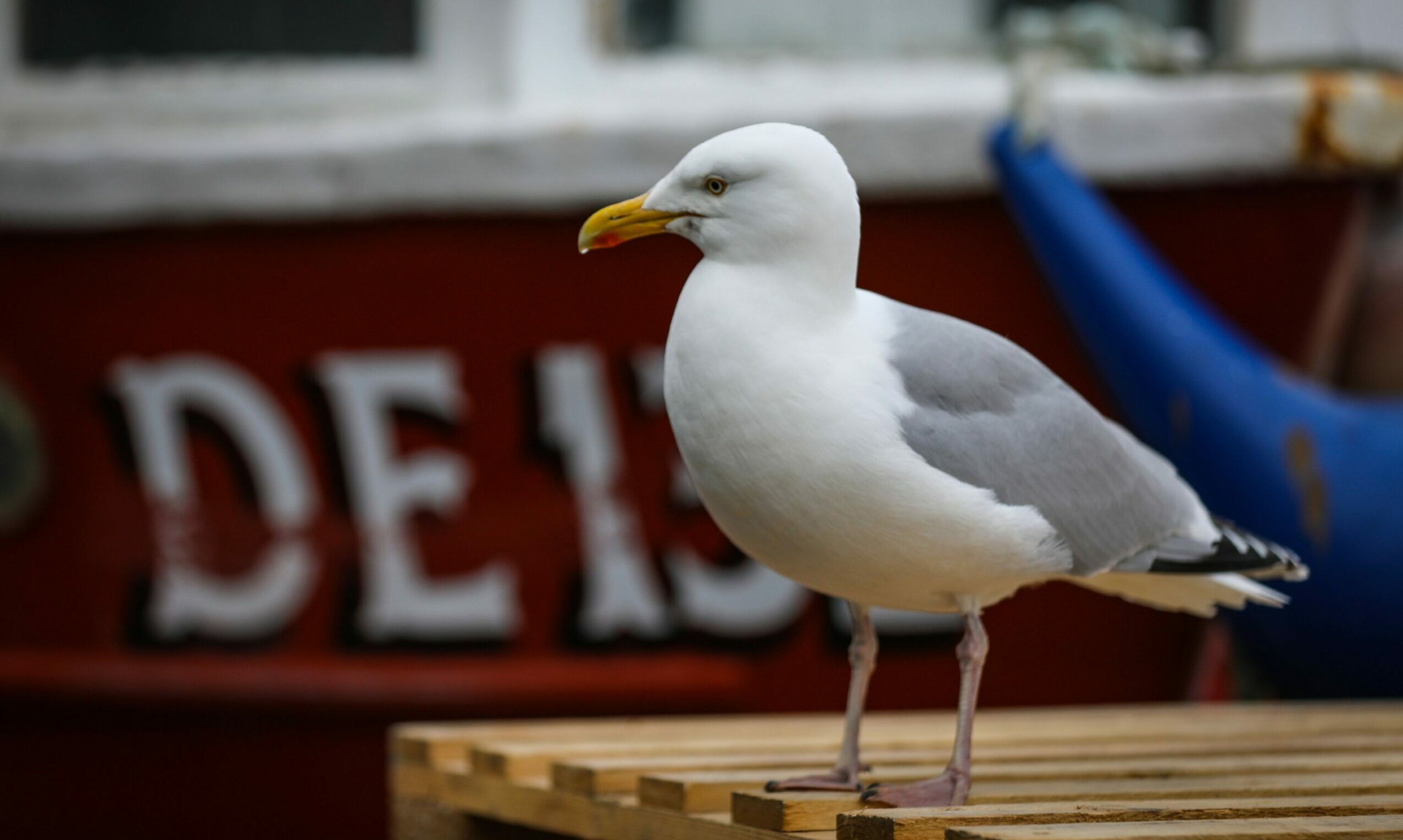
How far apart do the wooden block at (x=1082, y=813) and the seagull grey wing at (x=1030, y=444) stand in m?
0.21

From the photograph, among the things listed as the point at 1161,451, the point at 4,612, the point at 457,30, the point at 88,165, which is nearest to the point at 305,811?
the point at 4,612

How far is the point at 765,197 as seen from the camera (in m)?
1.42

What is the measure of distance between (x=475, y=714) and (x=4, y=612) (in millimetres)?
864

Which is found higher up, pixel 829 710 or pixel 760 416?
pixel 760 416

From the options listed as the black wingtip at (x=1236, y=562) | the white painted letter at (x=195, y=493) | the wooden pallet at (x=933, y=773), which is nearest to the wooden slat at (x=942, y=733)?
the wooden pallet at (x=933, y=773)

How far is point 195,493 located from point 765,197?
1749 mm

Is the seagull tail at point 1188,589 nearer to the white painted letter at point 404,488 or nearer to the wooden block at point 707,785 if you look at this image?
the wooden block at point 707,785

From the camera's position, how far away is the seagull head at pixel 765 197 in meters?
1.42

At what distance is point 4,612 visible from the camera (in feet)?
10.1

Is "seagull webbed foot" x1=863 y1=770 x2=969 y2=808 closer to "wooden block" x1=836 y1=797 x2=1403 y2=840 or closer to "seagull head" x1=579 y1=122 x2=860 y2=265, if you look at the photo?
"wooden block" x1=836 y1=797 x2=1403 y2=840

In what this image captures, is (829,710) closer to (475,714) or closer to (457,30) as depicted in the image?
(475,714)

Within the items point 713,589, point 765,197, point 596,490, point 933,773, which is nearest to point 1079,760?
point 933,773

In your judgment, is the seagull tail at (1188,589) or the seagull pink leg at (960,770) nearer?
the seagull pink leg at (960,770)

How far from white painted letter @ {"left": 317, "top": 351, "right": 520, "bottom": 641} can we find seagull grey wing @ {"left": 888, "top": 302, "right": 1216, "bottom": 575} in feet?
4.75
